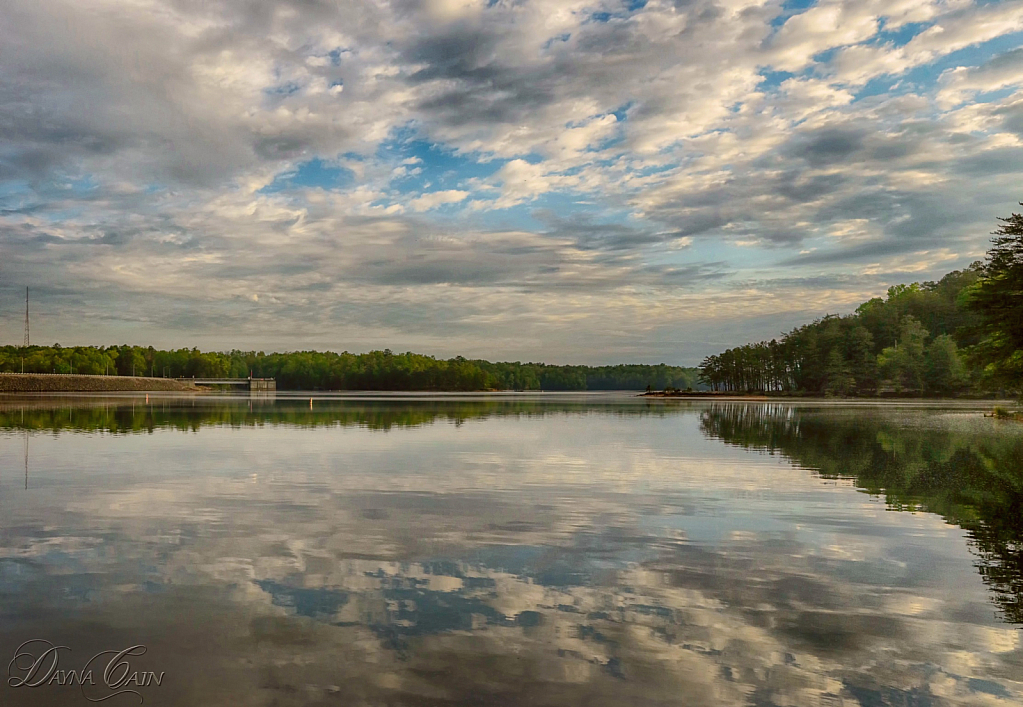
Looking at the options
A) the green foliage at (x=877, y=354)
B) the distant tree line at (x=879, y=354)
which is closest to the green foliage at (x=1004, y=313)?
the distant tree line at (x=879, y=354)

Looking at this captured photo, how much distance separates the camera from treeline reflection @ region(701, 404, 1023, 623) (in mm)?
13539

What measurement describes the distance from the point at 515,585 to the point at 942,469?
21408mm

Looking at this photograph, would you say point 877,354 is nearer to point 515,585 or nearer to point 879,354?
point 879,354

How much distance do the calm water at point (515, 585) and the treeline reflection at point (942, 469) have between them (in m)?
0.16

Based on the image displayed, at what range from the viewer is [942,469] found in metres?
25.9

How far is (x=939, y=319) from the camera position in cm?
15800

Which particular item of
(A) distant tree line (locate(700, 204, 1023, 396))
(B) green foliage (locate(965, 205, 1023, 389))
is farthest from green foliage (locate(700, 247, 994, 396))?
(B) green foliage (locate(965, 205, 1023, 389))

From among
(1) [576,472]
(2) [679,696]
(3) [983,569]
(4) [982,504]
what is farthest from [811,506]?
(2) [679,696]

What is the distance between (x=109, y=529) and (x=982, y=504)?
20.7m

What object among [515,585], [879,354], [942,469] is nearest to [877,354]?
[879,354]

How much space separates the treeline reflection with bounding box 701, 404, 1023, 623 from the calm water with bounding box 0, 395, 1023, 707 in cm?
16

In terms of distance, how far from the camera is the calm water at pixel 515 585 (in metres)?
7.52

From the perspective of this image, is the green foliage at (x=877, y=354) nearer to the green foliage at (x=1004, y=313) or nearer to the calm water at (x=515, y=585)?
the green foliage at (x=1004, y=313)

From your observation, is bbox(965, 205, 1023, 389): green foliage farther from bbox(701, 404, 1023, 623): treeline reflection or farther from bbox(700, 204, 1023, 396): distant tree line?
bbox(700, 204, 1023, 396): distant tree line
